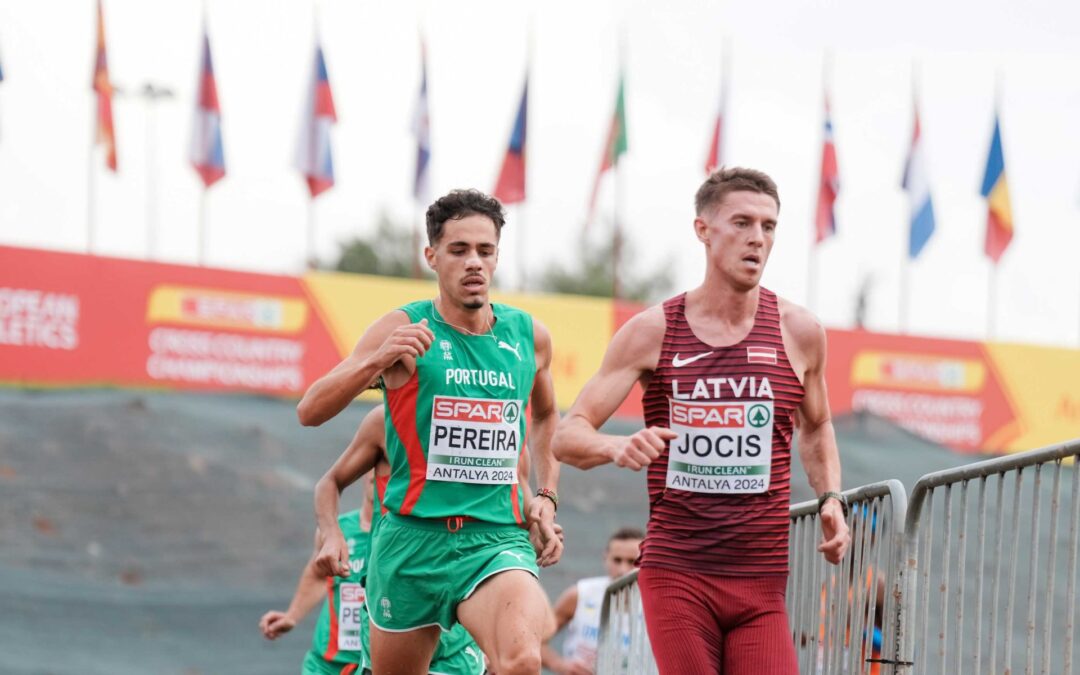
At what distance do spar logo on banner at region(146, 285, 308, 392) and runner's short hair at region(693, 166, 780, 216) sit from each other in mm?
16741

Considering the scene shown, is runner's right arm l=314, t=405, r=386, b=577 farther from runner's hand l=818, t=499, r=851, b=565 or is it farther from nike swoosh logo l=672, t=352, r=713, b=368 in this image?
runner's hand l=818, t=499, r=851, b=565

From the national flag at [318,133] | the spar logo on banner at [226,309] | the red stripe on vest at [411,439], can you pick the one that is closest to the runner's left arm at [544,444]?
the red stripe on vest at [411,439]

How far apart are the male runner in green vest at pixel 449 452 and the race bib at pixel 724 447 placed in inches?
35.0

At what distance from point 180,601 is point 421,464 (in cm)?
1083

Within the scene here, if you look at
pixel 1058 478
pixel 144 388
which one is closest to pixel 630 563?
pixel 1058 478

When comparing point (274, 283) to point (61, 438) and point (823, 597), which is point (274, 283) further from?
point (823, 597)

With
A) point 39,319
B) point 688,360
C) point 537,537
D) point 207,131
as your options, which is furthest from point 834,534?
point 207,131

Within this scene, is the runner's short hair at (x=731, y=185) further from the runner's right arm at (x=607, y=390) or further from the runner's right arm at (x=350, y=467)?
the runner's right arm at (x=350, y=467)

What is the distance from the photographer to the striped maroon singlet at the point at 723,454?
195 inches

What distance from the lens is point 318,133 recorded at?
29625 millimetres

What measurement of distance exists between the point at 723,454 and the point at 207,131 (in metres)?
25.1

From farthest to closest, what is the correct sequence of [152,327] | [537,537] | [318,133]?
[318,133], [152,327], [537,537]

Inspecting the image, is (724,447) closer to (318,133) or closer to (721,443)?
(721,443)

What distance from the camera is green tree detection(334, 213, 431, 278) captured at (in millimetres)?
69562
